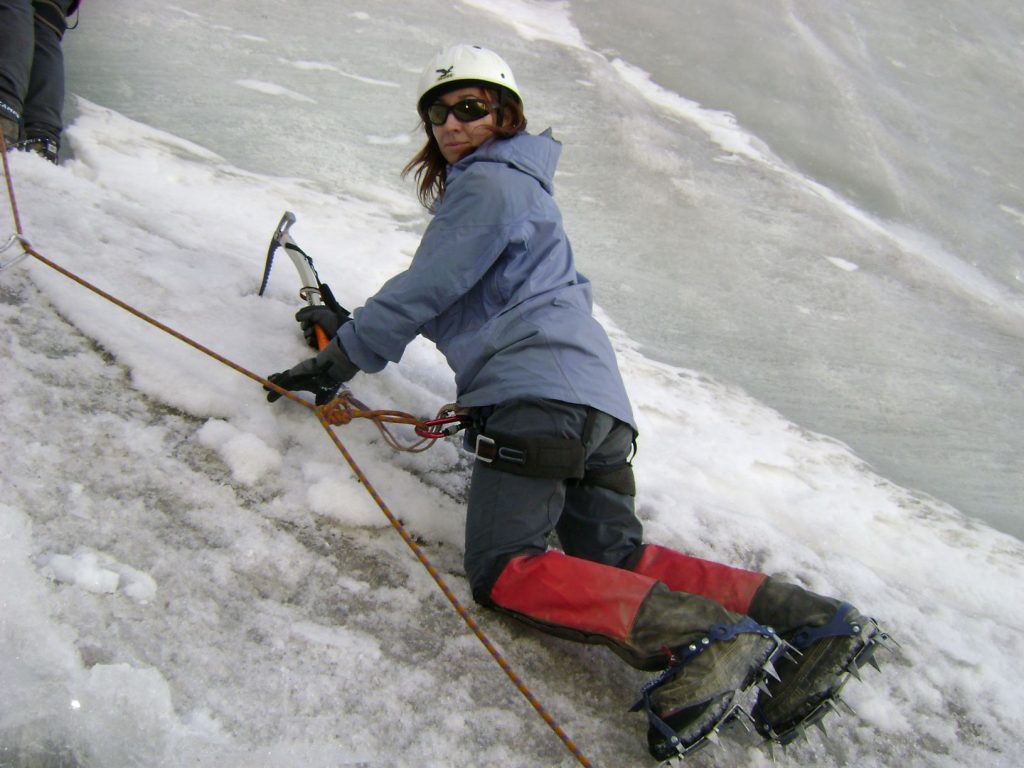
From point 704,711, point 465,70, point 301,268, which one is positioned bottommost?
point 704,711

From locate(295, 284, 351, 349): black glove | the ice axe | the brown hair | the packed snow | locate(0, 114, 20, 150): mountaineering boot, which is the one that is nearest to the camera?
the packed snow

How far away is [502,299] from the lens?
1.91m

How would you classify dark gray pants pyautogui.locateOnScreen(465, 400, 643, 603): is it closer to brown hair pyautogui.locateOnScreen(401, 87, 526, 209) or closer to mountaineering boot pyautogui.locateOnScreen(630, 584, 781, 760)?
mountaineering boot pyautogui.locateOnScreen(630, 584, 781, 760)

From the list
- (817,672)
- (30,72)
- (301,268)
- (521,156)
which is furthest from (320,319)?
(30,72)

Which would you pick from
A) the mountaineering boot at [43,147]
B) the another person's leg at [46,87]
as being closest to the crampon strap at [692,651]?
the mountaineering boot at [43,147]

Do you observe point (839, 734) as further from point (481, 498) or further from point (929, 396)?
point (929, 396)

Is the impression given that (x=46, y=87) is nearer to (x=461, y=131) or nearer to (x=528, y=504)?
(x=461, y=131)

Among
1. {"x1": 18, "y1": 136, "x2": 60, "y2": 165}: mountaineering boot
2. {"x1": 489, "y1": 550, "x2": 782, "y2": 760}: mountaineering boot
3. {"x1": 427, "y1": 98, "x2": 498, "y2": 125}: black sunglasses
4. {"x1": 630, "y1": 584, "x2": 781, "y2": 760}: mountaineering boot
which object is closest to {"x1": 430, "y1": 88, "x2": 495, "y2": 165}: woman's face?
{"x1": 427, "y1": 98, "x2": 498, "y2": 125}: black sunglasses

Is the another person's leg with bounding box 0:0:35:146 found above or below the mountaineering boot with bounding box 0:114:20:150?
above

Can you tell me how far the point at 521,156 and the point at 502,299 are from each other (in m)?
0.34

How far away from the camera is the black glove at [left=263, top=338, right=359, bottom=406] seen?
2021mm

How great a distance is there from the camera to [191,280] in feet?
8.19

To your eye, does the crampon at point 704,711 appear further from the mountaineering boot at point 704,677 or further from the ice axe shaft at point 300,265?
the ice axe shaft at point 300,265

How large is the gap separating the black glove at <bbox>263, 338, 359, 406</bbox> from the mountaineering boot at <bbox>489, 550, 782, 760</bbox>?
2.18 ft
